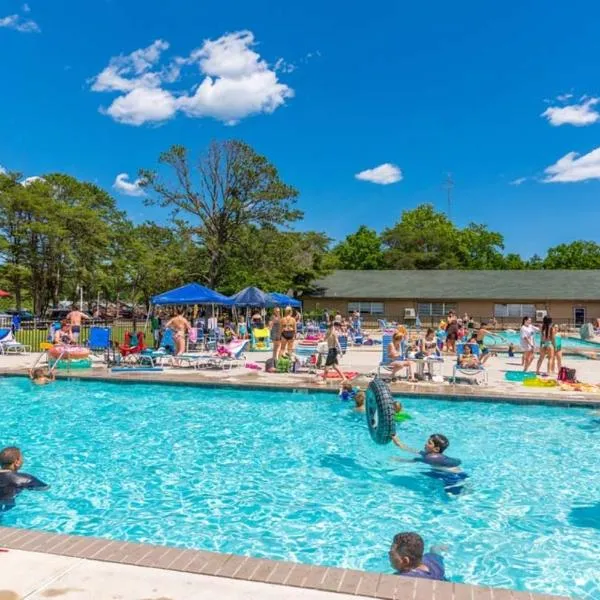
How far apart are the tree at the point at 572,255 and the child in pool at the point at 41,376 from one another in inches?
3122

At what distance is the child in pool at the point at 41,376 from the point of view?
13529 millimetres

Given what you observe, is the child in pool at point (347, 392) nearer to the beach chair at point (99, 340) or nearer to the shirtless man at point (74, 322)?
the beach chair at point (99, 340)

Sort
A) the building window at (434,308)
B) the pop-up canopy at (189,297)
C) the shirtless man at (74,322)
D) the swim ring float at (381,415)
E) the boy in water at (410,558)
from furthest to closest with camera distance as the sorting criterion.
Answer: the building window at (434,308)
the pop-up canopy at (189,297)
the shirtless man at (74,322)
the swim ring float at (381,415)
the boy in water at (410,558)

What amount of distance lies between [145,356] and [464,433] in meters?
9.16

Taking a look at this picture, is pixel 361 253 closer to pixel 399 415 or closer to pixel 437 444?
pixel 399 415

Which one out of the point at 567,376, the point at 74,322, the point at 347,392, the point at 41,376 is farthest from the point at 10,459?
the point at 74,322

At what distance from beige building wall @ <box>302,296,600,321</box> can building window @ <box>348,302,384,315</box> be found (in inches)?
12.4

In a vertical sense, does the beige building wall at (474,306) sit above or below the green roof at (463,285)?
below

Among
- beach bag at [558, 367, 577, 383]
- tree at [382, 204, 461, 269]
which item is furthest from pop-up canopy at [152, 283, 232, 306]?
tree at [382, 204, 461, 269]

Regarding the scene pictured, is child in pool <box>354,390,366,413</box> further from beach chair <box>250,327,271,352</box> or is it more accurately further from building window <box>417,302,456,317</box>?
building window <box>417,302,456,317</box>

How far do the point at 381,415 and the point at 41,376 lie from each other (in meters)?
9.51

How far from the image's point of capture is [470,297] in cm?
4225

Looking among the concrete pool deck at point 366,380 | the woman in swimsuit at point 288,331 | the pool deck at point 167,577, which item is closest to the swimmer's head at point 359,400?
the concrete pool deck at point 366,380

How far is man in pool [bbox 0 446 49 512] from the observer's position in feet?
19.8
